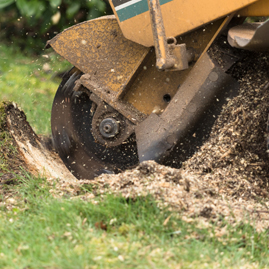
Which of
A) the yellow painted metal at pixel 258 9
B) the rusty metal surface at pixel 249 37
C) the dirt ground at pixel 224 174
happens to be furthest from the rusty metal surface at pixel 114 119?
the yellow painted metal at pixel 258 9

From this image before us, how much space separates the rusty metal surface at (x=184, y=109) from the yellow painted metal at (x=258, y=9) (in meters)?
0.36

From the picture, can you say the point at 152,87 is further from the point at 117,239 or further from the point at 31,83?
the point at 31,83

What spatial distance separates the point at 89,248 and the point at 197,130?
1264mm

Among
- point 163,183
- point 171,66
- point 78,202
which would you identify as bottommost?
point 163,183

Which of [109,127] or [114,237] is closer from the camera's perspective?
[114,237]

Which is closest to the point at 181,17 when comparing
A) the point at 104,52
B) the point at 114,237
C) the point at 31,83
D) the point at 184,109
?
the point at 184,109

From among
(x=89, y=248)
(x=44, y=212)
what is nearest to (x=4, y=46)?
(x=44, y=212)

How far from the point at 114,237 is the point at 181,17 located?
146 cm

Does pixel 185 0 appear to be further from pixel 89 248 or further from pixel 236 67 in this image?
pixel 89 248

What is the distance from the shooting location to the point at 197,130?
2.72m

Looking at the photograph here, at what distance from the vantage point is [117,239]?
1.85m

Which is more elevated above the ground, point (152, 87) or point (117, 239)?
point (152, 87)

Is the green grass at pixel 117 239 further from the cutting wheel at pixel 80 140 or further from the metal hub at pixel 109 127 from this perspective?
the cutting wheel at pixel 80 140

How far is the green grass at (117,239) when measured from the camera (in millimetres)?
1703
